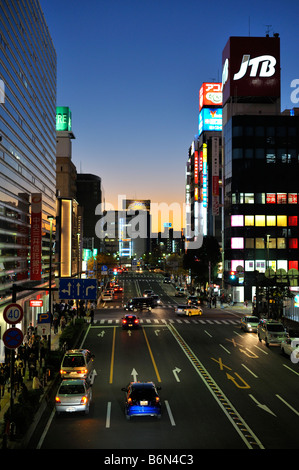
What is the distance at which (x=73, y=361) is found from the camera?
27.8 m

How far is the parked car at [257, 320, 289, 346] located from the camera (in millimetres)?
Answer: 40344

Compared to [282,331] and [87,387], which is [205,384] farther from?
[282,331]

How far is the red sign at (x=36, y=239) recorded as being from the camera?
5131cm

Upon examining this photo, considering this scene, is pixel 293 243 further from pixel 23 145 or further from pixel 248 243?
pixel 23 145

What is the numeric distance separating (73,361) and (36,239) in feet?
88.9

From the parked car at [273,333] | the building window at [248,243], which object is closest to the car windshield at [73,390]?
the parked car at [273,333]

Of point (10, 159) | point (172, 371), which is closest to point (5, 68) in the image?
point (10, 159)

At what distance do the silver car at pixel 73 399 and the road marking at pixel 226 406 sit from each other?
6324mm

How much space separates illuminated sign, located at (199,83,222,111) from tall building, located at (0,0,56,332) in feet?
249

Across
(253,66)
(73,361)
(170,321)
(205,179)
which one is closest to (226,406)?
(73,361)

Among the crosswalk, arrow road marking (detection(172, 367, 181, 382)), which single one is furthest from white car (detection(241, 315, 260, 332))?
arrow road marking (detection(172, 367, 181, 382))

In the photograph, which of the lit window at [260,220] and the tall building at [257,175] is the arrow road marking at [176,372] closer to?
the tall building at [257,175]

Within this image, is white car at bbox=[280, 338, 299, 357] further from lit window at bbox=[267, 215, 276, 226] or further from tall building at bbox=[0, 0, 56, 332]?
lit window at bbox=[267, 215, 276, 226]
